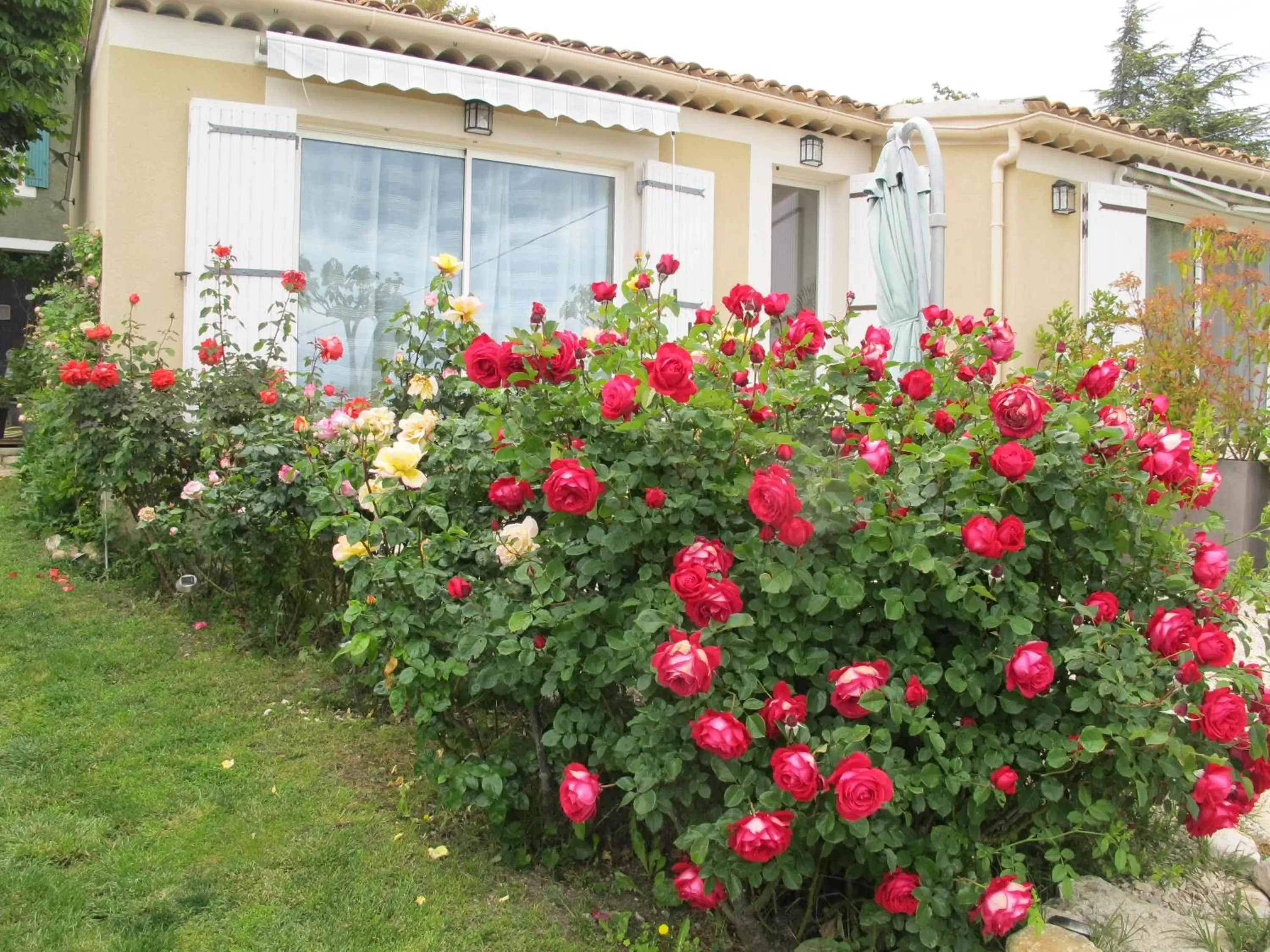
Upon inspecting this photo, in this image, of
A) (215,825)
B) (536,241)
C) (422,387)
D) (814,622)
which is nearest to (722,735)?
(814,622)

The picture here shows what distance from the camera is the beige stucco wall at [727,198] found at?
700 centimetres

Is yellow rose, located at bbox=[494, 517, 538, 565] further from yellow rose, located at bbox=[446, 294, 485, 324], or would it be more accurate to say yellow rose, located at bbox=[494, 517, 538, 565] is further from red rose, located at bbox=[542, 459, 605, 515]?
yellow rose, located at bbox=[446, 294, 485, 324]

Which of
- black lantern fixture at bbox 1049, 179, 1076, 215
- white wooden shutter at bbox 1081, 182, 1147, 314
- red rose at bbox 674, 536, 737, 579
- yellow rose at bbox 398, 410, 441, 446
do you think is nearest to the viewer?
red rose at bbox 674, 536, 737, 579

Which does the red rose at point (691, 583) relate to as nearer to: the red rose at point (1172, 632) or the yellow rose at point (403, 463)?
the yellow rose at point (403, 463)

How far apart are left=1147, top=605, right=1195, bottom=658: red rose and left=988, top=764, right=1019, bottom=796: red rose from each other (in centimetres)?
40

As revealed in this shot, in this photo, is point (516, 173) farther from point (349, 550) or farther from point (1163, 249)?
point (1163, 249)

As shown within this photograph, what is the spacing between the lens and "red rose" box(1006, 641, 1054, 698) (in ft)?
6.43

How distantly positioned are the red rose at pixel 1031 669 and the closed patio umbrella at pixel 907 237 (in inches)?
104

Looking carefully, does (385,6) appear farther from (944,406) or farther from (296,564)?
(944,406)

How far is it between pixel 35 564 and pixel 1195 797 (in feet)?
17.6

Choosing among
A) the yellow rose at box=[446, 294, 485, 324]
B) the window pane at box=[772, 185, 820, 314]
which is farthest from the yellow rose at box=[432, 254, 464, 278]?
the window pane at box=[772, 185, 820, 314]

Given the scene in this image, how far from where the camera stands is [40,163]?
14.5m

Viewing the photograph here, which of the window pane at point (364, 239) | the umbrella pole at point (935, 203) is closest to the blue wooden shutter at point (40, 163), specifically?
the window pane at point (364, 239)

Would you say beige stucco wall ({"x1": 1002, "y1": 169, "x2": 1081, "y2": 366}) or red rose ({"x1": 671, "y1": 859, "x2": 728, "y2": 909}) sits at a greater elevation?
beige stucco wall ({"x1": 1002, "y1": 169, "x2": 1081, "y2": 366})
